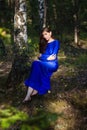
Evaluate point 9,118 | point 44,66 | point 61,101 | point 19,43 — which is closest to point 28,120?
point 9,118

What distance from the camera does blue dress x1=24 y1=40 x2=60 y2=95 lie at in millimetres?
7832

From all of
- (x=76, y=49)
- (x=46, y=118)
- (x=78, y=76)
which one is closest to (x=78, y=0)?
(x=76, y=49)

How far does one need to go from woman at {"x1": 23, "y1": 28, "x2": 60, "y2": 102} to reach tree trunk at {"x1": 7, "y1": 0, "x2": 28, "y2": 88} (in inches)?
25.0

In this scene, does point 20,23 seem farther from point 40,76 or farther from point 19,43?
point 40,76

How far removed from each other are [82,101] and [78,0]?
46.0ft

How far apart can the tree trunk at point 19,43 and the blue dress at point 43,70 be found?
24.9 inches

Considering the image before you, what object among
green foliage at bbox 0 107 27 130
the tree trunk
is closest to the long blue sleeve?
the tree trunk

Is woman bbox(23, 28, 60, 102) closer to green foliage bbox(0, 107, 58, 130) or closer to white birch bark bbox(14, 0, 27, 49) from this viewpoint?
white birch bark bbox(14, 0, 27, 49)

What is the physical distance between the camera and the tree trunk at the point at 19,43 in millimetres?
8334

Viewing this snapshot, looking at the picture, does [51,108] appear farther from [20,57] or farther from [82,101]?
[20,57]

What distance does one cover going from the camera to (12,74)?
8742 mm

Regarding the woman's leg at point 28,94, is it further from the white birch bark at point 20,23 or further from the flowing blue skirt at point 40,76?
Result: the white birch bark at point 20,23

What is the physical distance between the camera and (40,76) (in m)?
7.99

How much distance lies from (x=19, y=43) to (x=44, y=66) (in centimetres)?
103
